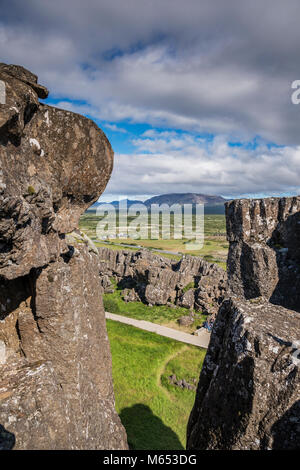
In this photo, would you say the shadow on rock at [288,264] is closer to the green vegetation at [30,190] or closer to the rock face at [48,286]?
the rock face at [48,286]

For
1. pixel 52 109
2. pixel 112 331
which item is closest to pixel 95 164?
pixel 52 109

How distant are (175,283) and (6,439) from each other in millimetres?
35950

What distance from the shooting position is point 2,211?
5.19m

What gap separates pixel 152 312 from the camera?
36250 millimetres

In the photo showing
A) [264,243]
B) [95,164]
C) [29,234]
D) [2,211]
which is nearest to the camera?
[2,211]

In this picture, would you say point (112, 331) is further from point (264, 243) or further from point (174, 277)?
point (264, 243)

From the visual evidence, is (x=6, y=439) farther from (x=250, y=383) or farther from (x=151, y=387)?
(x=151, y=387)

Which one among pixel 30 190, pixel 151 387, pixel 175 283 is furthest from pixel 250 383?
pixel 175 283

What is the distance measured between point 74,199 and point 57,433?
6417 millimetres

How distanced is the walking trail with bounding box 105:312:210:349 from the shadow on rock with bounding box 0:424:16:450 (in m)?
22.6

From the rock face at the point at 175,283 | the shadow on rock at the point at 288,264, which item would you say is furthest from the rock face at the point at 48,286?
the rock face at the point at 175,283

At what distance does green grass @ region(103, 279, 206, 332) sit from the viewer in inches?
1303

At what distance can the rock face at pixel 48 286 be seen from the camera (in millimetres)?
5578

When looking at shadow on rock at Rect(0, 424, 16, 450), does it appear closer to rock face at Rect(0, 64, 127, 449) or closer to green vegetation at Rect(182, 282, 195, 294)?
rock face at Rect(0, 64, 127, 449)
